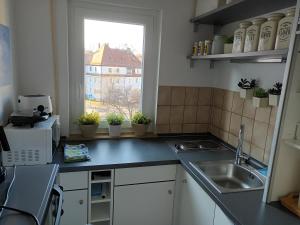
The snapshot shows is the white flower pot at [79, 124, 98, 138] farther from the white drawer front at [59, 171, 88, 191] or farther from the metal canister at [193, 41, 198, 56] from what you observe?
the metal canister at [193, 41, 198, 56]

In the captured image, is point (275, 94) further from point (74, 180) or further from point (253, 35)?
point (74, 180)

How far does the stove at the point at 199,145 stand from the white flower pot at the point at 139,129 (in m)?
0.33

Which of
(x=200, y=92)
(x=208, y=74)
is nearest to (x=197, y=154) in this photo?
(x=200, y=92)

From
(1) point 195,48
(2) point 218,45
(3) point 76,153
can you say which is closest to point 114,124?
(3) point 76,153

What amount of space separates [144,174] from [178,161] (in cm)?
28

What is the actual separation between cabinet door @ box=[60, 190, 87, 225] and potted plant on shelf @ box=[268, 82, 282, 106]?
1.42 meters

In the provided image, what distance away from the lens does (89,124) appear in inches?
82.3

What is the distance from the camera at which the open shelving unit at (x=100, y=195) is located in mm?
1709

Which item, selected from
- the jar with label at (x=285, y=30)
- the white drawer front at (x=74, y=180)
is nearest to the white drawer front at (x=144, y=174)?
the white drawer front at (x=74, y=180)

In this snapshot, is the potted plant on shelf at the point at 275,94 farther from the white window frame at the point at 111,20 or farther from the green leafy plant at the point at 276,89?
the white window frame at the point at 111,20

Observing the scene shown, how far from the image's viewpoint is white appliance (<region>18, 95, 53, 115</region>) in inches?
69.1

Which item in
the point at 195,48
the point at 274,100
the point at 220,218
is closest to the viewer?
the point at 220,218

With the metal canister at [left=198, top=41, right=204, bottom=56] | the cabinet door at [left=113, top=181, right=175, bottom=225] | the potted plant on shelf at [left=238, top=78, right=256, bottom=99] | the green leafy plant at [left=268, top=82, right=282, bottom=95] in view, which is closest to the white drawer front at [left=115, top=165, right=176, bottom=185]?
the cabinet door at [left=113, top=181, right=175, bottom=225]

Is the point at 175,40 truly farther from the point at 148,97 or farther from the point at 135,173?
the point at 135,173
